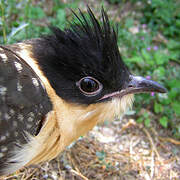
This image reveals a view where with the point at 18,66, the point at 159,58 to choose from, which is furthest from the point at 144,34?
the point at 18,66

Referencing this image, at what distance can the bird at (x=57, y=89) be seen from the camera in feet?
7.69

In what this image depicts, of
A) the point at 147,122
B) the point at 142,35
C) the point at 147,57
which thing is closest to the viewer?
the point at 147,122

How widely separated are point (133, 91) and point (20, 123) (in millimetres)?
1198

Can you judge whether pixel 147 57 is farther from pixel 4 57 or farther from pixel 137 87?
pixel 4 57

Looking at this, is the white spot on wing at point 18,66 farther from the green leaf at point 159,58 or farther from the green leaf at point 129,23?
the green leaf at point 129,23

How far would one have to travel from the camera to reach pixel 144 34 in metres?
5.63

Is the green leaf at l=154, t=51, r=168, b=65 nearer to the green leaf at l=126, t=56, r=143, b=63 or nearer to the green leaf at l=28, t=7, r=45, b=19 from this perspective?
the green leaf at l=126, t=56, r=143, b=63

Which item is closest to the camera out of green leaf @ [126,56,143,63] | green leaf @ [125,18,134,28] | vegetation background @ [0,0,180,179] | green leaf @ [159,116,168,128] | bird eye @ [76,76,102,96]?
bird eye @ [76,76,102,96]

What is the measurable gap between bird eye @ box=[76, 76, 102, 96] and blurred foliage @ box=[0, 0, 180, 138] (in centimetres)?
114

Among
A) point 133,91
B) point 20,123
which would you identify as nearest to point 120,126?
point 133,91

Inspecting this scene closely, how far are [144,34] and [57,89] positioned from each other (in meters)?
3.59

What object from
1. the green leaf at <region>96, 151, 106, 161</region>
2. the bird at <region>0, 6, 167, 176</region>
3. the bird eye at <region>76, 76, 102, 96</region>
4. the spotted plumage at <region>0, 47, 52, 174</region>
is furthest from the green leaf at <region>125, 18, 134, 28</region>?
the spotted plumage at <region>0, 47, 52, 174</region>

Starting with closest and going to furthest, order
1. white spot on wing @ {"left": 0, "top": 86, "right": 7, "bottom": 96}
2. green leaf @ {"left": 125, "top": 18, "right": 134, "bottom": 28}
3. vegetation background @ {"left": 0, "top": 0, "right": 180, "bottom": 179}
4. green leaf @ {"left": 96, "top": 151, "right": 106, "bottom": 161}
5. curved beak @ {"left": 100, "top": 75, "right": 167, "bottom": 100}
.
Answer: white spot on wing @ {"left": 0, "top": 86, "right": 7, "bottom": 96}
curved beak @ {"left": 100, "top": 75, "right": 167, "bottom": 100}
green leaf @ {"left": 96, "top": 151, "right": 106, "bottom": 161}
vegetation background @ {"left": 0, "top": 0, "right": 180, "bottom": 179}
green leaf @ {"left": 125, "top": 18, "right": 134, "bottom": 28}

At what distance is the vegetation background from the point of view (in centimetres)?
407
